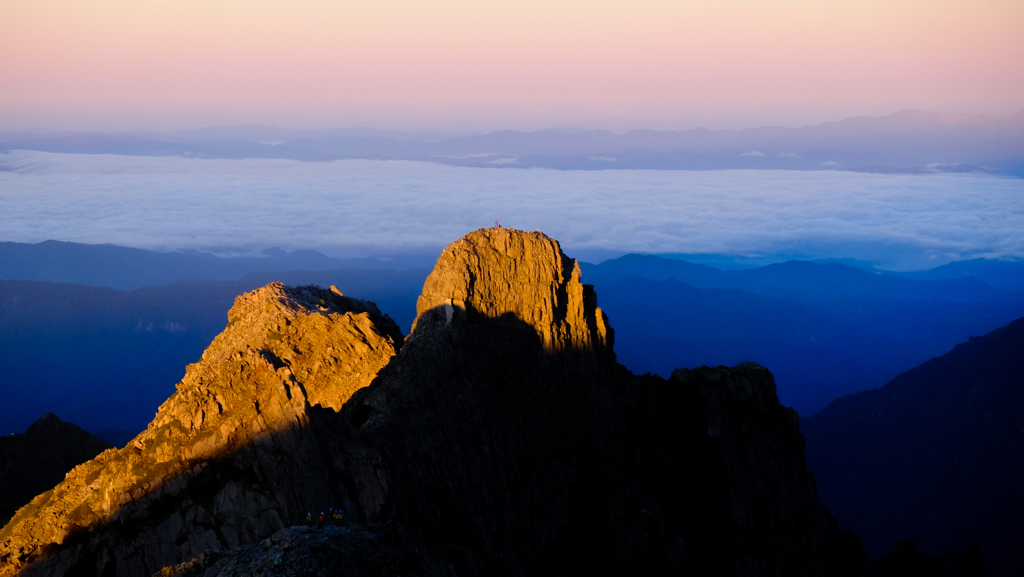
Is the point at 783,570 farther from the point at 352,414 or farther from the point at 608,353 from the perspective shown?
the point at 352,414

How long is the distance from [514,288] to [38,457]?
57.1m

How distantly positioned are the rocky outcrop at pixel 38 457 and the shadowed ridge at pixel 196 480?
1505 inches

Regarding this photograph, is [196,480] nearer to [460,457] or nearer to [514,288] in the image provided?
[460,457]

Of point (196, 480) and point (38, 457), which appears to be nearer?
point (196, 480)

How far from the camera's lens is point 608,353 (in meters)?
80.2

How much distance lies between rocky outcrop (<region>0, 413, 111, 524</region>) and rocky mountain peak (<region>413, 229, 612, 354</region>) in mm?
46727

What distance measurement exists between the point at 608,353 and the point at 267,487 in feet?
127

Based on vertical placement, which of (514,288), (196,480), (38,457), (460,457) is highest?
(514,288)

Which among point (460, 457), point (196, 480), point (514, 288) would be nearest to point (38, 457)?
point (196, 480)

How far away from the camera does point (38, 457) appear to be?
92.7 m

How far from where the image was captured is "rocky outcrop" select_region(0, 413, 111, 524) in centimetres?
8650

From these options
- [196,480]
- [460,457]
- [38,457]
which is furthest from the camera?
[38,457]

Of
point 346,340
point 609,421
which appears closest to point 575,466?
point 609,421

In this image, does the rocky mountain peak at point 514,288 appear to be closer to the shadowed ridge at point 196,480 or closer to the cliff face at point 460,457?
the cliff face at point 460,457
